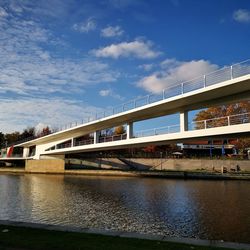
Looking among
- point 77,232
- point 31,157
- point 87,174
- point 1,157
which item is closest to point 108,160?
point 87,174

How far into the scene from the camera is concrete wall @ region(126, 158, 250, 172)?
6154 cm

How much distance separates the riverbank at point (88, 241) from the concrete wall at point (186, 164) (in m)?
54.6

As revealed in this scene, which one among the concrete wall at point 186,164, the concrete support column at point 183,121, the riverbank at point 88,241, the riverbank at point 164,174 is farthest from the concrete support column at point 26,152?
the riverbank at point 88,241

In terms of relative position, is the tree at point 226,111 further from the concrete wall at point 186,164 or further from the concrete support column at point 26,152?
the concrete support column at point 26,152

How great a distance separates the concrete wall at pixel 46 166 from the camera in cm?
6380

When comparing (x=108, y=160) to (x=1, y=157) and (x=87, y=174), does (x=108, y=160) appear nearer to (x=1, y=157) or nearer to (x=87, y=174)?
(x=87, y=174)

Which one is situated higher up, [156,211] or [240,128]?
[240,128]

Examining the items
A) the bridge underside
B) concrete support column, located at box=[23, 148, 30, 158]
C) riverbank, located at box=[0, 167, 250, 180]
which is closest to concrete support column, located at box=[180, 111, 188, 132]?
the bridge underside

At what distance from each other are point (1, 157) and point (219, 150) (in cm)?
5265

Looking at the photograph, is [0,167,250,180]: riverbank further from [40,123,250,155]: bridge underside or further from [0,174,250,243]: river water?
[0,174,250,243]: river water

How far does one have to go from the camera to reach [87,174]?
60.5m

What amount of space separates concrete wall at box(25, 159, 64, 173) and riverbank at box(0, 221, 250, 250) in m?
53.8

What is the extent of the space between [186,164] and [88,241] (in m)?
57.4

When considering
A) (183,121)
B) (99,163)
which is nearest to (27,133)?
(99,163)
